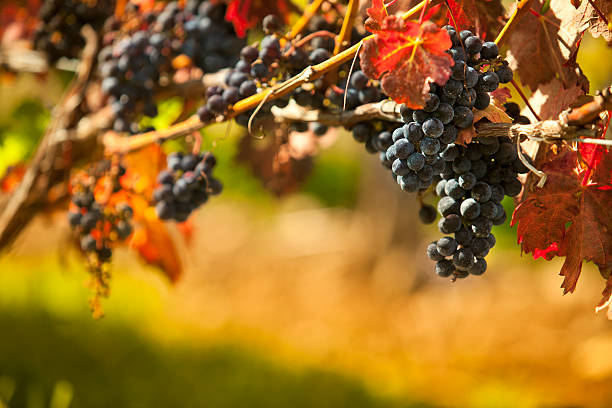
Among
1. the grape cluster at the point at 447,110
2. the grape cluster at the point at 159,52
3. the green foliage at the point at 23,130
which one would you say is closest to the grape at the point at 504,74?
the grape cluster at the point at 447,110

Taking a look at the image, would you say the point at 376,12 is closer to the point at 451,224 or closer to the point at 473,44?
the point at 473,44

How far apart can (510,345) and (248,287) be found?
2.19 m

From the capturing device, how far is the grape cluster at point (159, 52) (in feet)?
3.31

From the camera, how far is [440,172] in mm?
608

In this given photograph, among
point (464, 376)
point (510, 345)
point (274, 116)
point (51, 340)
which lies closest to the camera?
point (274, 116)

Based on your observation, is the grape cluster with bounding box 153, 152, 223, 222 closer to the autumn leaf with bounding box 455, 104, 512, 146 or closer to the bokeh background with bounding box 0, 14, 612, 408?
the bokeh background with bounding box 0, 14, 612, 408

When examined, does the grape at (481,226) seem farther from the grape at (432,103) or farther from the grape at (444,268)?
the grape at (432,103)

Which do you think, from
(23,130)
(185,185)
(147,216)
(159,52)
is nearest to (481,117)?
(185,185)

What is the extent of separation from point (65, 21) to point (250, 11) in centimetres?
54

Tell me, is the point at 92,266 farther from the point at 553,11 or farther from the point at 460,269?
the point at 553,11

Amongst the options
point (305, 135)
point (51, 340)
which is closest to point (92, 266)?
point (305, 135)

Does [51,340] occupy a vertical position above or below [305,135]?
below

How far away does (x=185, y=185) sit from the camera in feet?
2.81

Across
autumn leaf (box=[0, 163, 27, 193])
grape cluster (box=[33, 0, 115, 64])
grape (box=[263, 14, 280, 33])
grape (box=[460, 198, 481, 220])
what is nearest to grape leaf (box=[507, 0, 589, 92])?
grape (box=[460, 198, 481, 220])
